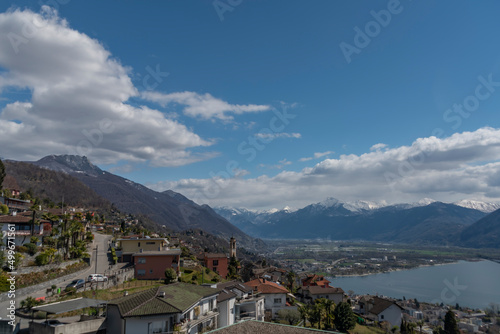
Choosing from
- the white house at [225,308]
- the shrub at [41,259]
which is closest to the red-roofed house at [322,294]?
the white house at [225,308]

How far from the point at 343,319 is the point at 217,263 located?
29208 millimetres

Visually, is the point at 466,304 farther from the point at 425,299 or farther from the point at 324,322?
the point at 324,322

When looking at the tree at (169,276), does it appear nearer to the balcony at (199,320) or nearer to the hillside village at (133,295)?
the hillside village at (133,295)

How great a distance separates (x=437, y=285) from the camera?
154000mm

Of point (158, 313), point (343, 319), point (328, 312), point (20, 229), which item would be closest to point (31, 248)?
point (20, 229)

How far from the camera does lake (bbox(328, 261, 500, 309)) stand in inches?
5044

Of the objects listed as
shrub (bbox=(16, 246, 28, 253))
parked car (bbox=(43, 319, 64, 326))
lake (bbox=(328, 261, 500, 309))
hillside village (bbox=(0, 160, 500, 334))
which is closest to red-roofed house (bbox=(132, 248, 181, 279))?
hillside village (bbox=(0, 160, 500, 334))

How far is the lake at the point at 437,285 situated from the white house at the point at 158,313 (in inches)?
4616

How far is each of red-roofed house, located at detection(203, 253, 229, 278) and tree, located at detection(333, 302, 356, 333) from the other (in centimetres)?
2694

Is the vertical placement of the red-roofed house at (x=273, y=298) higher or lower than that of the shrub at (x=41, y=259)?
lower

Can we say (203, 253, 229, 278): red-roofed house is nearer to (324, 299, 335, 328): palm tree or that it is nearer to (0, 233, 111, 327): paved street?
(0, 233, 111, 327): paved street

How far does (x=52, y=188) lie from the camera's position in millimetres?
145750

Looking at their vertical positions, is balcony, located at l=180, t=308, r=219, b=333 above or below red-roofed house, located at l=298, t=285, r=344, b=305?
above

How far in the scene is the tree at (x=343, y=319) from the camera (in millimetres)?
44812
